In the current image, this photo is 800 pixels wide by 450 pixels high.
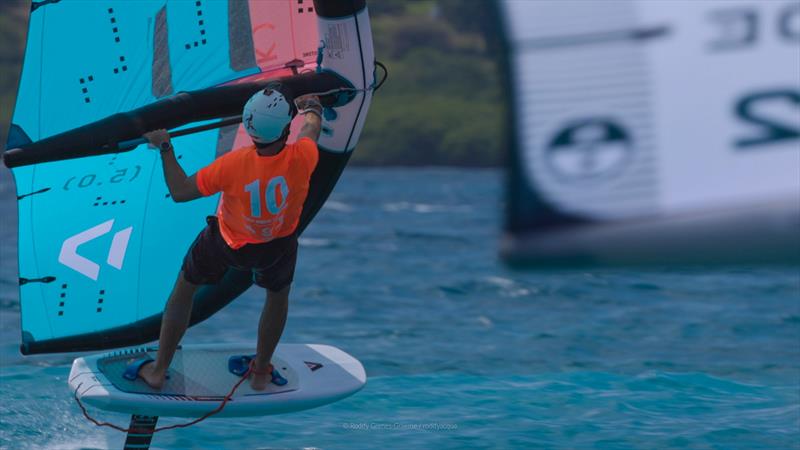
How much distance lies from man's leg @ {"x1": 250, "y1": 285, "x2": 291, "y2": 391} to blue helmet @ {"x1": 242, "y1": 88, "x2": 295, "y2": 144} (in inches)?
31.9

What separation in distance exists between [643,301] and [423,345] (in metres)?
4.30

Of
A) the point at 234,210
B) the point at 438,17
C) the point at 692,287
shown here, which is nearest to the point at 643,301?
the point at 692,287

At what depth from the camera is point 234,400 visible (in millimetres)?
5059

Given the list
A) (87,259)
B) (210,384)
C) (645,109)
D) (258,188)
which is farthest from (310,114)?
(645,109)

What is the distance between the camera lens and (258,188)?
15.0ft

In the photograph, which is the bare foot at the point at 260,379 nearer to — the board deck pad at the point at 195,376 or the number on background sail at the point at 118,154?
the board deck pad at the point at 195,376

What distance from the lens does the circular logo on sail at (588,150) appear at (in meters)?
1.55

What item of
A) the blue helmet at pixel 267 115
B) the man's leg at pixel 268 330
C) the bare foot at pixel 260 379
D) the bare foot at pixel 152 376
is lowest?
the bare foot at pixel 152 376

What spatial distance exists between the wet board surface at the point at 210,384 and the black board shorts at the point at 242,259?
22.6 inches

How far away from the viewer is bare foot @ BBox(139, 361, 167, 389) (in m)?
5.05

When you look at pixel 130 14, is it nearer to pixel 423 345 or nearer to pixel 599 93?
pixel 599 93

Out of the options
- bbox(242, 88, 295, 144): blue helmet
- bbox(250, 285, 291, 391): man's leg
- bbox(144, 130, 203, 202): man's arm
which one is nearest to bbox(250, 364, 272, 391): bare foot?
bbox(250, 285, 291, 391): man's leg

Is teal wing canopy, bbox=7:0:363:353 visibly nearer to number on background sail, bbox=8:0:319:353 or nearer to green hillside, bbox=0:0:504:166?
number on background sail, bbox=8:0:319:353

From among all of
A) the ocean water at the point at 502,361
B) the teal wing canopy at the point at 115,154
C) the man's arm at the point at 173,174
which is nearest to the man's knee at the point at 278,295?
the man's arm at the point at 173,174
